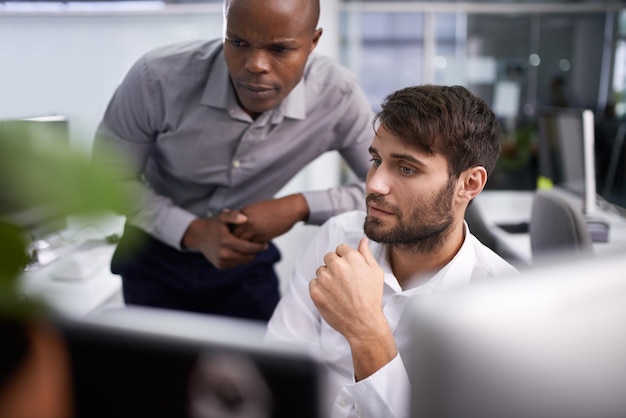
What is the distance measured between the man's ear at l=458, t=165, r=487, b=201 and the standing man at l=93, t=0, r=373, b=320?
333 millimetres

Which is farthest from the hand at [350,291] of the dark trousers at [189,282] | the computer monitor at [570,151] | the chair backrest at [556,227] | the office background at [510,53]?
the office background at [510,53]

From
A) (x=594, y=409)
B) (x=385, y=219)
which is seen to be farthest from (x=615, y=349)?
(x=385, y=219)

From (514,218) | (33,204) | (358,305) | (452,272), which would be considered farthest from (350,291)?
(514,218)

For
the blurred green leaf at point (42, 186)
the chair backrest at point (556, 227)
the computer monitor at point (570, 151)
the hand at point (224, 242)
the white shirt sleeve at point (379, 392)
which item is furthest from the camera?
the computer monitor at point (570, 151)

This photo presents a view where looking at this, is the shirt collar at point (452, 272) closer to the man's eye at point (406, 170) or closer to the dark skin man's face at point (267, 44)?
the man's eye at point (406, 170)

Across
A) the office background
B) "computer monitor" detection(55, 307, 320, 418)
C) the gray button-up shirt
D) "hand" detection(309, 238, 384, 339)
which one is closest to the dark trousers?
the gray button-up shirt

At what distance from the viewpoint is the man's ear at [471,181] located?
1134 mm

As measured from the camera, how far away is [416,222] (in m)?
1.11

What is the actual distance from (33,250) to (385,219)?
820 millimetres

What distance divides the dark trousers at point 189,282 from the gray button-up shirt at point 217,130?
113 millimetres

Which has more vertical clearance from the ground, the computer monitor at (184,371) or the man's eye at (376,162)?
the computer monitor at (184,371)

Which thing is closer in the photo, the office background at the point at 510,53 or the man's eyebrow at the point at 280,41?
the man's eyebrow at the point at 280,41

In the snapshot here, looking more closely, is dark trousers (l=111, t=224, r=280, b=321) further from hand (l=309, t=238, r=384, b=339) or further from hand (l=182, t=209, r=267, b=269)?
hand (l=309, t=238, r=384, b=339)

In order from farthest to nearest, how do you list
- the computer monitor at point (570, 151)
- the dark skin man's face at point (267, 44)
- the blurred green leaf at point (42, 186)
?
the computer monitor at point (570, 151)
the dark skin man's face at point (267, 44)
the blurred green leaf at point (42, 186)
